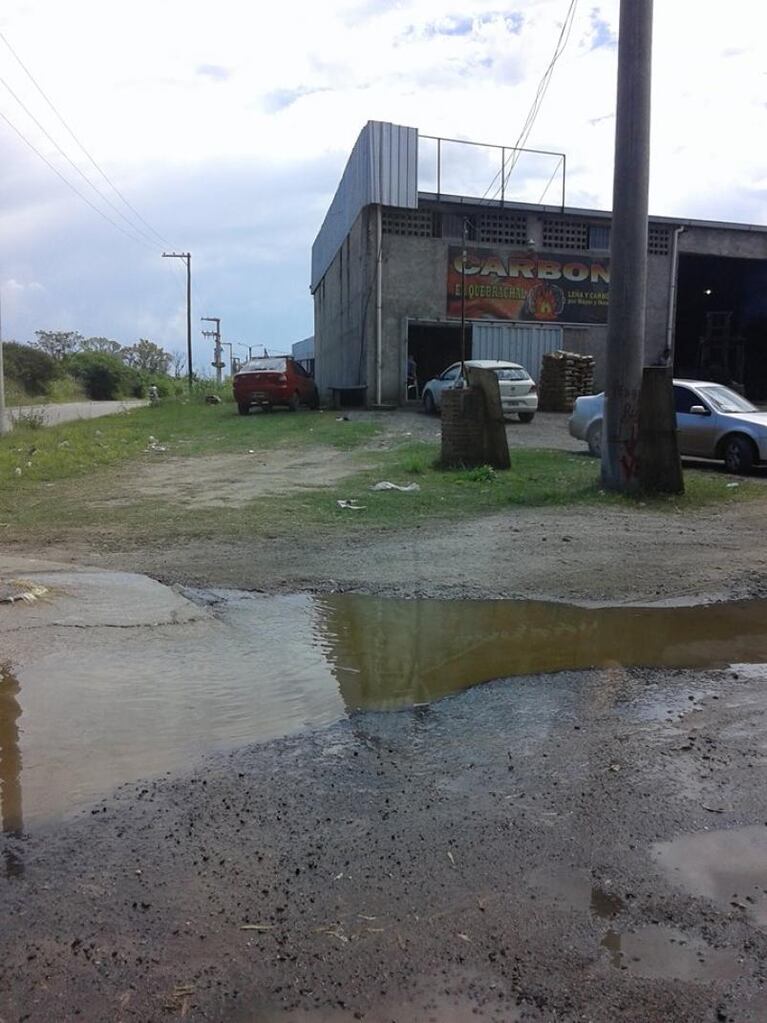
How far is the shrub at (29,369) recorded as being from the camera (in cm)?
6097

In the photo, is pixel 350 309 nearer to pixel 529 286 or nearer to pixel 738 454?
pixel 529 286

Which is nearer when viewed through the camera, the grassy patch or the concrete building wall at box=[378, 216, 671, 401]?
the grassy patch

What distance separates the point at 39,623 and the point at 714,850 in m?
4.04

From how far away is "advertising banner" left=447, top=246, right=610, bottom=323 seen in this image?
79.6 feet

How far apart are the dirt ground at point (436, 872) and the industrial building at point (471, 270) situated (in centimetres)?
1992

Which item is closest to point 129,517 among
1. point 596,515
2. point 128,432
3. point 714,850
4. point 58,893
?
point 596,515

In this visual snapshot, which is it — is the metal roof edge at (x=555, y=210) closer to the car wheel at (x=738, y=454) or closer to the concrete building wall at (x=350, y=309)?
the concrete building wall at (x=350, y=309)

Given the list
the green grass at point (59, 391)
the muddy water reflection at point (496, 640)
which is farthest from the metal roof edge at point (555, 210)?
the green grass at point (59, 391)

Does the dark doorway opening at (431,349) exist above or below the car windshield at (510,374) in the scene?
above

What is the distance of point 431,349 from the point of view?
2761 centimetres

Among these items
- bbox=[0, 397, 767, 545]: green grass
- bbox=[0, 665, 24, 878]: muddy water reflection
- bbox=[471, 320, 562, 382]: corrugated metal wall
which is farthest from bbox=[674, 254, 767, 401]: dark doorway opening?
bbox=[0, 665, 24, 878]: muddy water reflection

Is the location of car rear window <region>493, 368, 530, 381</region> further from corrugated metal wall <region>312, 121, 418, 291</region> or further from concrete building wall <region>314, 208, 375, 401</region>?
corrugated metal wall <region>312, 121, 418, 291</region>

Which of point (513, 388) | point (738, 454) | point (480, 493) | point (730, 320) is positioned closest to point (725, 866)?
point (480, 493)

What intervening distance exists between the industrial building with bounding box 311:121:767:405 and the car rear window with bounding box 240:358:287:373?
7.51ft
